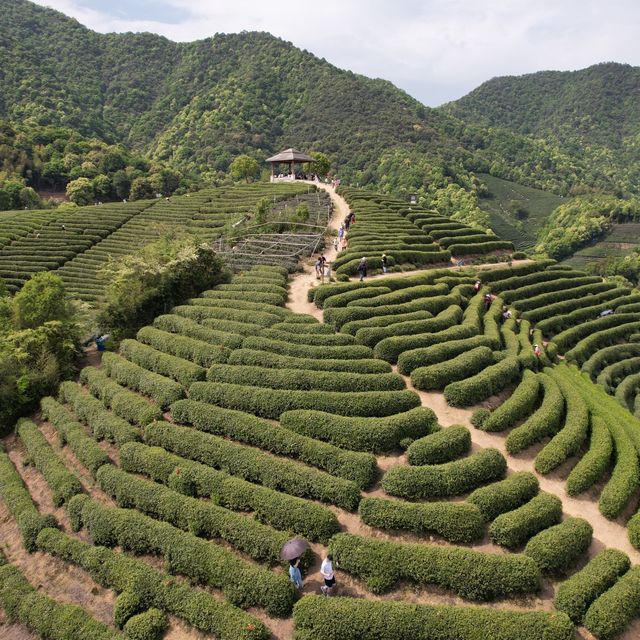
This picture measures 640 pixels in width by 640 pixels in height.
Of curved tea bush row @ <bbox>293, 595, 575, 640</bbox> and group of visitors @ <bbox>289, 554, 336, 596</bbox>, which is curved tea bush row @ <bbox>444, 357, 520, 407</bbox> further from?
group of visitors @ <bbox>289, 554, 336, 596</bbox>

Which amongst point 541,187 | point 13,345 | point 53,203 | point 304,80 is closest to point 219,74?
point 304,80

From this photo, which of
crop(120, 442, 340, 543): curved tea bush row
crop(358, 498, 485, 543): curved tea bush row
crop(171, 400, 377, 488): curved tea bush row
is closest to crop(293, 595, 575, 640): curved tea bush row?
crop(358, 498, 485, 543): curved tea bush row

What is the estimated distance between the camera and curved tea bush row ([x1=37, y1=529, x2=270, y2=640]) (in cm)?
1201

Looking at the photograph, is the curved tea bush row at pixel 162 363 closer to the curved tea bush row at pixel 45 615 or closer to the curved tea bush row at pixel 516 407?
the curved tea bush row at pixel 45 615

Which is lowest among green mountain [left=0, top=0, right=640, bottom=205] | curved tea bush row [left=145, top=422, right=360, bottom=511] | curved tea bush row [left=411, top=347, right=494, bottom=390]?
curved tea bush row [left=145, top=422, right=360, bottom=511]

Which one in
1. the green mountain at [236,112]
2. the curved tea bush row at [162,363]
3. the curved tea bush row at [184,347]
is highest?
the green mountain at [236,112]

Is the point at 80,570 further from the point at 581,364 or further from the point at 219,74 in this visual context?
the point at 219,74

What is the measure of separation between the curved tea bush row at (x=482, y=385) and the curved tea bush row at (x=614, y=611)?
888cm

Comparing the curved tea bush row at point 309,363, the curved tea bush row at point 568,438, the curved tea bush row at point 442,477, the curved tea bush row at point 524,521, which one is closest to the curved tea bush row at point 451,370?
the curved tea bush row at point 309,363

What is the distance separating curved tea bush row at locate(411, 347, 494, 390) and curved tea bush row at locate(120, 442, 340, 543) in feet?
28.8

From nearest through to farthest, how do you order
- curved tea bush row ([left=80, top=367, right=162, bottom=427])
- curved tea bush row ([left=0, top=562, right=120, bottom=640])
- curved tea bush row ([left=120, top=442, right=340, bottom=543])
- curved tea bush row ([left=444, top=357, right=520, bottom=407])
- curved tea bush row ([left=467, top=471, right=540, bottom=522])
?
curved tea bush row ([left=0, top=562, right=120, bottom=640]) → curved tea bush row ([left=120, top=442, right=340, bottom=543]) → curved tea bush row ([left=467, top=471, right=540, bottom=522]) → curved tea bush row ([left=80, top=367, right=162, bottom=427]) → curved tea bush row ([left=444, top=357, right=520, bottom=407])

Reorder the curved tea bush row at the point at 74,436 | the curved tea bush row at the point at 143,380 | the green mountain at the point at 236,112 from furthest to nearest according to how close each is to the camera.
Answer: the green mountain at the point at 236,112
the curved tea bush row at the point at 143,380
the curved tea bush row at the point at 74,436

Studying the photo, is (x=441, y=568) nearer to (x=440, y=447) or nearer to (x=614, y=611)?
(x=614, y=611)

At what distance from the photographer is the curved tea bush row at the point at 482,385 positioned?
66.3 ft
